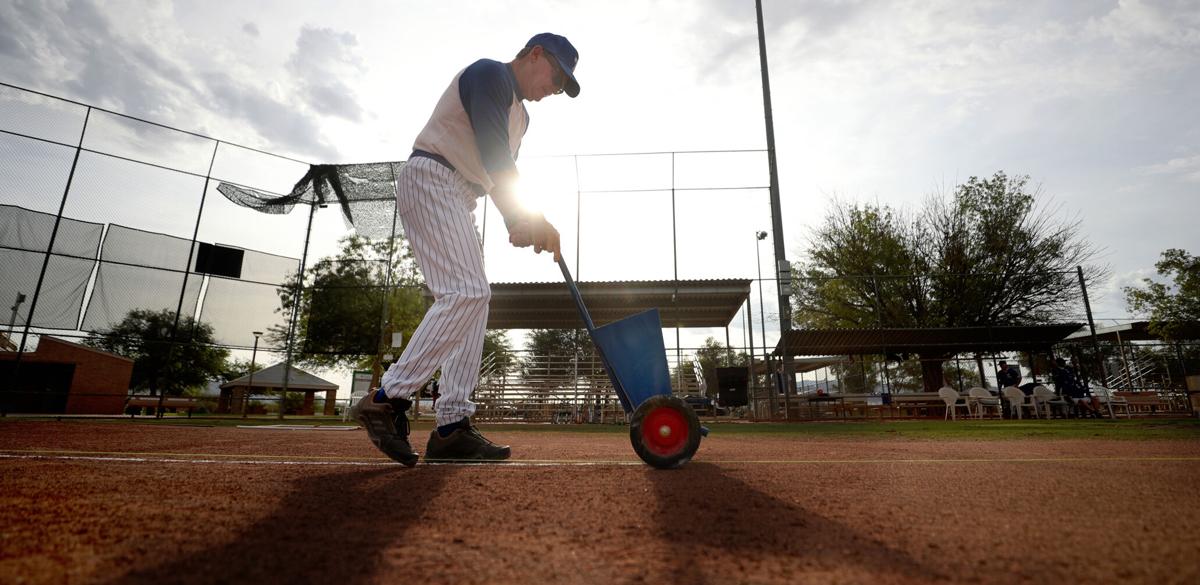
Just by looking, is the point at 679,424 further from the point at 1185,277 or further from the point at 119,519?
the point at 1185,277

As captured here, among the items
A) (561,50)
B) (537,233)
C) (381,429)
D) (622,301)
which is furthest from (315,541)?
(622,301)

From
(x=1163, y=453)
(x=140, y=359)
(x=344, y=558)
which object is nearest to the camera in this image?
(x=344, y=558)

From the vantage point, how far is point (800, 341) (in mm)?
14070

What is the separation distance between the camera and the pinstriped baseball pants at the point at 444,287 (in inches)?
86.3

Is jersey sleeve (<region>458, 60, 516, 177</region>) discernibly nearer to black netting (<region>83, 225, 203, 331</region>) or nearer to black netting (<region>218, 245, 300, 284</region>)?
black netting (<region>83, 225, 203, 331</region>)

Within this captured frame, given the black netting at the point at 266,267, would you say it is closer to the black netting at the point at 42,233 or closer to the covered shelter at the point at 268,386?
the covered shelter at the point at 268,386

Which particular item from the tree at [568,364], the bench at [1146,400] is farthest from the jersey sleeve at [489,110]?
the bench at [1146,400]

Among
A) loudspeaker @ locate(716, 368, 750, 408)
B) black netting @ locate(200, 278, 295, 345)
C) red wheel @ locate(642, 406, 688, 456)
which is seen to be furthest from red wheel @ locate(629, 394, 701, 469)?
black netting @ locate(200, 278, 295, 345)

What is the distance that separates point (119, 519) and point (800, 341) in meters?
14.4

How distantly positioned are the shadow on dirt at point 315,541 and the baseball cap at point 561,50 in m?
1.93

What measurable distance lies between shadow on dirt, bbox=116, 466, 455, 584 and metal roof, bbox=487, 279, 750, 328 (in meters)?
9.82

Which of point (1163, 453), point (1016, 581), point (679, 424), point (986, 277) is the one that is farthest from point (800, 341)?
point (1016, 581)

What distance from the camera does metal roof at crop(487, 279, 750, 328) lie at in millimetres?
12258

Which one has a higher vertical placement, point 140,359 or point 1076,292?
point 1076,292
